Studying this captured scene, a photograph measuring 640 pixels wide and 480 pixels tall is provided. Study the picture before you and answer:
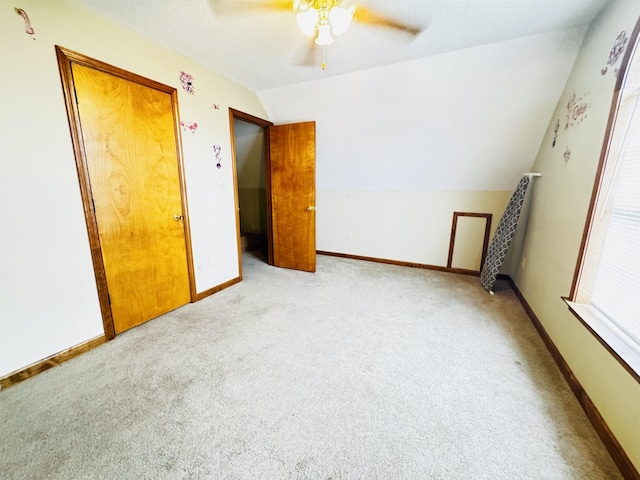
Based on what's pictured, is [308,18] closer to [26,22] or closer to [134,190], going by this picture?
[26,22]

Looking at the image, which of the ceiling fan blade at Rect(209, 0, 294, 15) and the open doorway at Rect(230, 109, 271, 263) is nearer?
the ceiling fan blade at Rect(209, 0, 294, 15)

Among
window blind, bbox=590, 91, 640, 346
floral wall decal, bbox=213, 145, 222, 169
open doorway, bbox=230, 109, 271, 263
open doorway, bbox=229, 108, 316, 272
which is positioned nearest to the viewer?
window blind, bbox=590, 91, 640, 346

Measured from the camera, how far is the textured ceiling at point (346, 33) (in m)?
1.59

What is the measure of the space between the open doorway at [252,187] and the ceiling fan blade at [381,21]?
207cm

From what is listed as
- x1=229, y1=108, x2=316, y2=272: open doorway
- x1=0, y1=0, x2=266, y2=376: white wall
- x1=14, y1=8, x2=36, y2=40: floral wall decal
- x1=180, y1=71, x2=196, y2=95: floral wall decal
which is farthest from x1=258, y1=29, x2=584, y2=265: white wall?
x1=14, y1=8, x2=36, y2=40: floral wall decal

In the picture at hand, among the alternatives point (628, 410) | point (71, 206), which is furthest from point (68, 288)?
point (628, 410)

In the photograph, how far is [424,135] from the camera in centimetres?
283

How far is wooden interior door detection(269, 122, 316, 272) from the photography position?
309 centimetres

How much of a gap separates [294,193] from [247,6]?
6.26 feet

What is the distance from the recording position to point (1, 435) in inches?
46.9

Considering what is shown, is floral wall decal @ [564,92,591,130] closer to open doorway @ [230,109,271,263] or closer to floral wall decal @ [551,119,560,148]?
floral wall decal @ [551,119,560,148]

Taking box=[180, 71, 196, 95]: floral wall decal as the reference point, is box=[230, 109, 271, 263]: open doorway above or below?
below

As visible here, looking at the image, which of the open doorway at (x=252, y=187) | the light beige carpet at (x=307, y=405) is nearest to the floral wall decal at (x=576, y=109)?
the light beige carpet at (x=307, y=405)

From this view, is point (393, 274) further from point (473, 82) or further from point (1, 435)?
point (1, 435)
